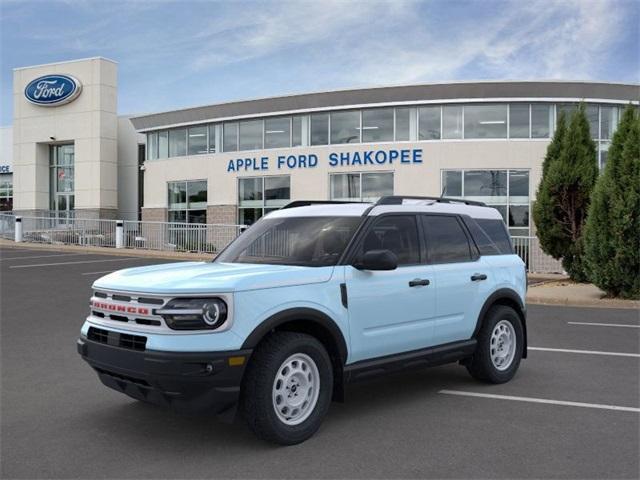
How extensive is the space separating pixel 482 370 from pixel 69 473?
3.82 meters

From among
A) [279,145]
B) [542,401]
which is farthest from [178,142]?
[542,401]

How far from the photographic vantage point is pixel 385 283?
534 centimetres

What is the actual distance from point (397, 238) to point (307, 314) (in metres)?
1.40

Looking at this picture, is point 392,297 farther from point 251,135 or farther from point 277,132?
point 251,135

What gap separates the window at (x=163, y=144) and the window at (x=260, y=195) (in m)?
5.28

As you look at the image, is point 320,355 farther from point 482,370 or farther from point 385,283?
point 482,370

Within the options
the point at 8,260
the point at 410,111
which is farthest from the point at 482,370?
the point at 410,111

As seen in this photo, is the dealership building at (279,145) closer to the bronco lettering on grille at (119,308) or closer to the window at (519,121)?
the window at (519,121)

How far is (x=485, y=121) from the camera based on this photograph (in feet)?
82.2

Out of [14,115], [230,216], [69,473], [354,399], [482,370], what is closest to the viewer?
[69,473]

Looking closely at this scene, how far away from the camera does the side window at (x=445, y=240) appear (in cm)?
601

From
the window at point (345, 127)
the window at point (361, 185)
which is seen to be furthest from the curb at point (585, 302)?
the window at point (345, 127)

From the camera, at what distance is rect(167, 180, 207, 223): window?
30864 mm

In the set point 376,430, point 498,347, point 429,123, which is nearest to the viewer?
point 376,430
